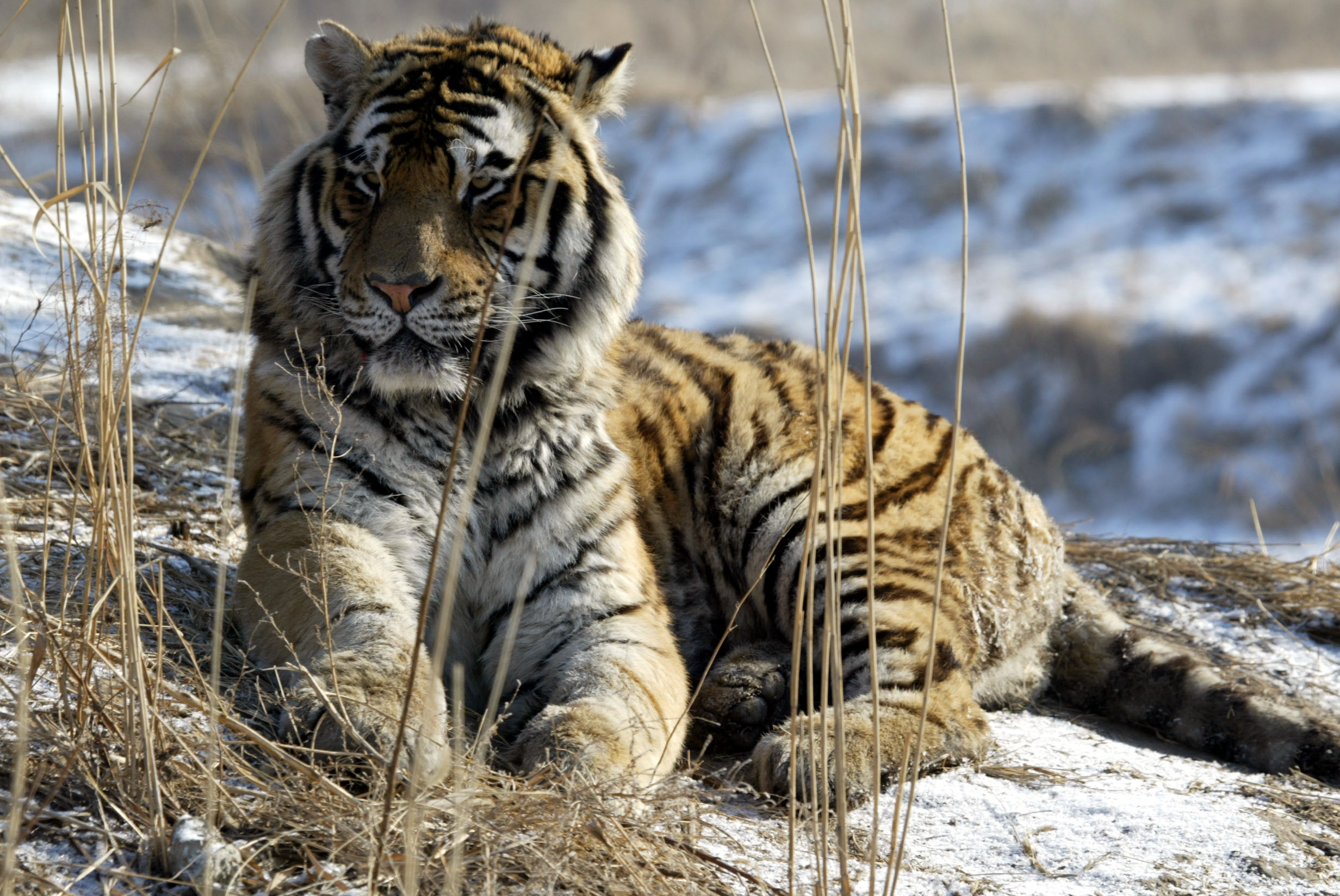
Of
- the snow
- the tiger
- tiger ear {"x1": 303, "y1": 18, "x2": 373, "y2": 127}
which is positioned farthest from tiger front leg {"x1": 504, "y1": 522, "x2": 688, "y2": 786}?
the snow

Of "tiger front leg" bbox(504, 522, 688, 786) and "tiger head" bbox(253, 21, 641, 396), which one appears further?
"tiger head" bbox(253, 21, 641, 396)

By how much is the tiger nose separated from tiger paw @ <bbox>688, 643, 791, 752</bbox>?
1055mm

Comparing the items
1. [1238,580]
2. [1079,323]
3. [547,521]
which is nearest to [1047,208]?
[1079,323]

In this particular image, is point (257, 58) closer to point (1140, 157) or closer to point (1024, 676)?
point (1140, 157)

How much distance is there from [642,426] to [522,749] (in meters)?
1.23

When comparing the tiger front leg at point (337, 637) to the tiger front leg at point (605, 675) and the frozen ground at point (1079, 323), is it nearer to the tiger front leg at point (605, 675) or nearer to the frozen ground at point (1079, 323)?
the tiger front leg at point (605, 675)

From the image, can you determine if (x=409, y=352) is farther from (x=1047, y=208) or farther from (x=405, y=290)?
Answer: (x=1047, y=208)

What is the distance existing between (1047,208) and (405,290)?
40.2 ft

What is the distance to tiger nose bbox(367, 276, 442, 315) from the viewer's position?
2307 mm

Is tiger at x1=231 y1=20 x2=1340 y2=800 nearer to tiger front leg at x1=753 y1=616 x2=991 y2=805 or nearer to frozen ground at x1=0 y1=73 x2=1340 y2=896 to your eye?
tiger front leg at x1=753 y1=616 x2=991 y2=805

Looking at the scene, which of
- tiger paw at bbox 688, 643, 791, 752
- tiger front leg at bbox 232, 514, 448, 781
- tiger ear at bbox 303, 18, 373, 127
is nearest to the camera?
tiger front leg at bbox 232, 514, 448, 781

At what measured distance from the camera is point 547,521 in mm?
2539

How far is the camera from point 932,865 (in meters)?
1.99

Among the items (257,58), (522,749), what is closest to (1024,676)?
(522,749)
